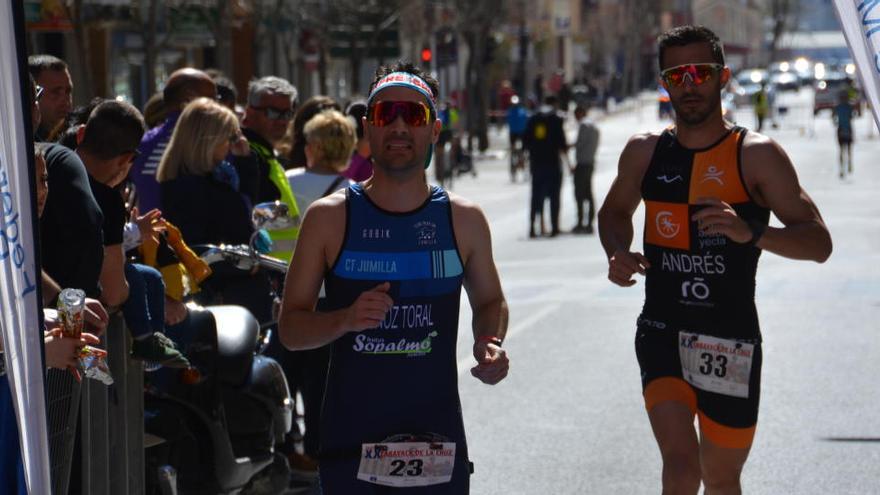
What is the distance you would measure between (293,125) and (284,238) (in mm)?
1478

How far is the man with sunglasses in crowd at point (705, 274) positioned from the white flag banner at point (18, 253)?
225cm

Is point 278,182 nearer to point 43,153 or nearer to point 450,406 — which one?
point 43,153

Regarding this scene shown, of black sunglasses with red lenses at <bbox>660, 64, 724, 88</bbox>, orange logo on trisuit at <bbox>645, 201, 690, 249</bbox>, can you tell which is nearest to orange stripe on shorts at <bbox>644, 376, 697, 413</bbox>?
orange logo on trisuit at <bbox>645, 201, 690, 249</bbox>

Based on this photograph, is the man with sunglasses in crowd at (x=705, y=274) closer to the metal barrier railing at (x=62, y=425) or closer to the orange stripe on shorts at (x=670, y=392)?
the orange stripe on shorts at (x=670, y=392)

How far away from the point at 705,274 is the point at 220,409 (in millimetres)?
2043

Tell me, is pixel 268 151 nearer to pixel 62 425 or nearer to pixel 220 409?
pixel 220 409

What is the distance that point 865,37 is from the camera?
451 centimetres

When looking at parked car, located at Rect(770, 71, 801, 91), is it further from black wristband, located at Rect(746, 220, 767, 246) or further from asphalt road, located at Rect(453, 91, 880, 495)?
black wristband, located at Rect(746, 220, 767, 246)

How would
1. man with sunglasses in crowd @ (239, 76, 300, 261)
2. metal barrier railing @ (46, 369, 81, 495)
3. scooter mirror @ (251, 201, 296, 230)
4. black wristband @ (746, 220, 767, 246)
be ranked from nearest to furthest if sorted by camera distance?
metal barrier railing @ (46, 369, 81, 495) → black wristband @ (746, 220, 767, 246) → scooter mirror @ (251, 201, 296, 230) → man with sunglasses in crowd @ (239, 76, 300, 261)

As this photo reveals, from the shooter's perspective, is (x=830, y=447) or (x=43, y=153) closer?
(x=43, y=153)

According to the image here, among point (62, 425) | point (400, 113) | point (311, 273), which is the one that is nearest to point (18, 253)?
point (311, 273)

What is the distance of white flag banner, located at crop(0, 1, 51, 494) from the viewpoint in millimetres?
3920

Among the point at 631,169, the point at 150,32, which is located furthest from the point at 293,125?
the point at 150,32

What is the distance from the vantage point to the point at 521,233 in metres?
23.8
